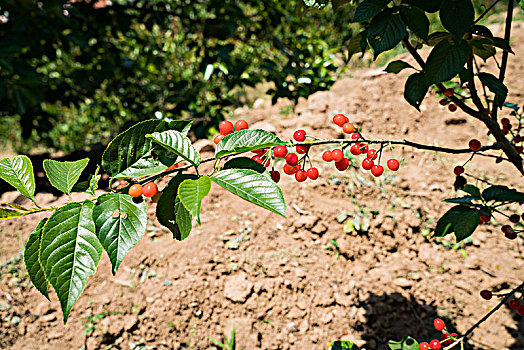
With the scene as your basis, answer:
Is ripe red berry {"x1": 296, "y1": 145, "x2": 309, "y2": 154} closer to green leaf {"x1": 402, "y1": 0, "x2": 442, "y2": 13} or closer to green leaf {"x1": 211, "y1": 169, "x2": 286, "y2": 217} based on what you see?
green leaf {"x1": 211, "y1": 169, "x2": 286, "y2": 217}

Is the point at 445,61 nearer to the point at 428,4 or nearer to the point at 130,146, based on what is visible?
the point at 428,4

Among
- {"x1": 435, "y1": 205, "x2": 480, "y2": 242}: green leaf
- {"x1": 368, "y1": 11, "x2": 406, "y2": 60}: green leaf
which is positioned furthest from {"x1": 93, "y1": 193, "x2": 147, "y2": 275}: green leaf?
{"x1": 435, "y1": 205, "x2": 480, "y2": 242}: green leaf

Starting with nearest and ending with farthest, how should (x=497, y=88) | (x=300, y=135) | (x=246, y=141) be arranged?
(x=246, y=141), (x=300, y=135), (x=497, y=88)

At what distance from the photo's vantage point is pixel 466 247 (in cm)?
237

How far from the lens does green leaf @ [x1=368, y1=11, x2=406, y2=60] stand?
3.05 ft

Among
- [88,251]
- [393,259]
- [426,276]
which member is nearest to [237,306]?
[393,259]

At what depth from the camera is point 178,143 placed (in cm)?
68

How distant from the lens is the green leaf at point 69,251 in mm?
599

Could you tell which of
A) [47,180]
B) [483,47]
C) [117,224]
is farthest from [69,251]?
[47,180]

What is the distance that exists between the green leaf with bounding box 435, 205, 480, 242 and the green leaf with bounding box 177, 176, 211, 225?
98cm

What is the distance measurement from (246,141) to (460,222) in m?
0.92

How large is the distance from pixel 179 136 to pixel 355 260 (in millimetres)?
1964

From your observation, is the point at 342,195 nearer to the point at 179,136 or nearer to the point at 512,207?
the point at 512,207

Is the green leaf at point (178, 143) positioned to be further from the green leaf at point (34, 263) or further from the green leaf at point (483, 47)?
the green leaf at point (483, 47)
